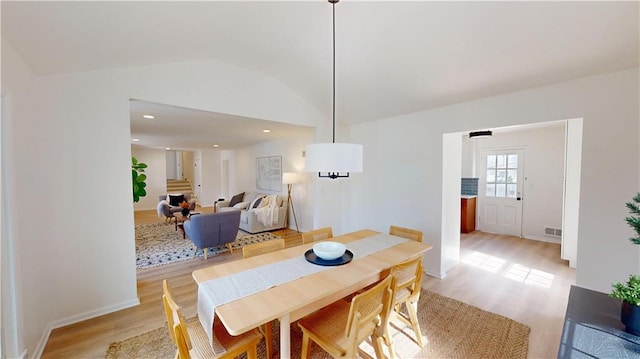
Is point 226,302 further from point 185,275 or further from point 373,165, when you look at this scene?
point 373,165

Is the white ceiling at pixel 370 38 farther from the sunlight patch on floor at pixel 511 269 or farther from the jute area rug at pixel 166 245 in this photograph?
the jute area rug at pixel 166 245

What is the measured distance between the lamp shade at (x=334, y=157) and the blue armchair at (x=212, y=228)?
266 centimetres

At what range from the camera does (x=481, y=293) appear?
2826mm

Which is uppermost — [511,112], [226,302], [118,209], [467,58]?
[467,58]

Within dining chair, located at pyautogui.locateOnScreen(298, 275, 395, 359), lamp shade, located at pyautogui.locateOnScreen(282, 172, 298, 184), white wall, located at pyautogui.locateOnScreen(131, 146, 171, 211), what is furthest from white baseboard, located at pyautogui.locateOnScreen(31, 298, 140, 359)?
white wall, located at pyautogui.locateOnScreen(131, 146, 171, 211)

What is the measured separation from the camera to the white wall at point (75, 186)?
1.82 m

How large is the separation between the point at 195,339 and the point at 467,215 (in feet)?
18.8

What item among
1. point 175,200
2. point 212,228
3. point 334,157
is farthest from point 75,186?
point 175,200

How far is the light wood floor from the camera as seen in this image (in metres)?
2.05

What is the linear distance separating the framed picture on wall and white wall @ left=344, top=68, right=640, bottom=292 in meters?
3.62

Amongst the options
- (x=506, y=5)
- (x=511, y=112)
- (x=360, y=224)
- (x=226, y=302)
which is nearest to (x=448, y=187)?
(x=511, y=112)

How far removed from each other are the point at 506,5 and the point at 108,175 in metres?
3.77

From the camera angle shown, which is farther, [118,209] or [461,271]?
[461,271]

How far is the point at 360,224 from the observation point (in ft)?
14.3
